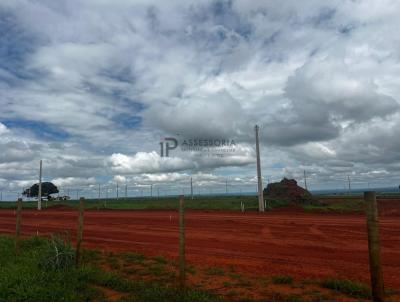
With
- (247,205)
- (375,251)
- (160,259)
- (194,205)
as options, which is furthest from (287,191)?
(375,251)

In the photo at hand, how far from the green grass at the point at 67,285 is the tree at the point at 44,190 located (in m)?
80.3

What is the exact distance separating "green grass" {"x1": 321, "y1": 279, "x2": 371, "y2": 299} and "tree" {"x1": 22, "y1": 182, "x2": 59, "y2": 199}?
85.9m

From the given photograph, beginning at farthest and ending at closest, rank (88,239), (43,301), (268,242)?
(88,239), (268,242), (43,301)

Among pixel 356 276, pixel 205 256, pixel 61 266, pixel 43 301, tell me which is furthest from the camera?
pixel 205 256

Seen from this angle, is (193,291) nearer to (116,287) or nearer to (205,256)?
(116,287)

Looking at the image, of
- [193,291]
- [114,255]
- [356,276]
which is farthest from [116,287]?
[356,276]

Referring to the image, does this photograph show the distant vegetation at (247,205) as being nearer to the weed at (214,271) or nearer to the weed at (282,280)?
the weed at (214,271)

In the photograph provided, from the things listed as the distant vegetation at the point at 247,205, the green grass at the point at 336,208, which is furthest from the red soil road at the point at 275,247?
the distant vegetation at the point at 247,205

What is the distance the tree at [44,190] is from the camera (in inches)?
3322

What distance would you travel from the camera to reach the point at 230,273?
32.0 feet

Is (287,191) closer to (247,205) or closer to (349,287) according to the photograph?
(247,205)

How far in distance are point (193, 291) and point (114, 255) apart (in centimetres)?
551

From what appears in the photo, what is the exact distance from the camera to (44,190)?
281ft

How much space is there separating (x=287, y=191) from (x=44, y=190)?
201ft
